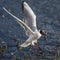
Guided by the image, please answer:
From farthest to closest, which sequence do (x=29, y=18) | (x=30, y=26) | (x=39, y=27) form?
(x=39, y=27) < (x=30, y=26) < (x=29, y=18)

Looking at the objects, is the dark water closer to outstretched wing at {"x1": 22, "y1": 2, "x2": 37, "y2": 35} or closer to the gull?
the gull

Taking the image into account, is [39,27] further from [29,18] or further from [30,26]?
[29,18]

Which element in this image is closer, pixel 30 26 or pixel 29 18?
pixel 29 18

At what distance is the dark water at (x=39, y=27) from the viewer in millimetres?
15633

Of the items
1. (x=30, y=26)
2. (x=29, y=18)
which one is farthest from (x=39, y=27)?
(x=29, y=18)

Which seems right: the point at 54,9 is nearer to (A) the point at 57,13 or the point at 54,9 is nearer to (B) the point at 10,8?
(A) the point at 57,13

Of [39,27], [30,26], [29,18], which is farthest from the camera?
[39,27]

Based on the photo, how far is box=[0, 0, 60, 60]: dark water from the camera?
51.3 ft

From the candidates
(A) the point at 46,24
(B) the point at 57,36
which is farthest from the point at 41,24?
(B) the point at 57,36

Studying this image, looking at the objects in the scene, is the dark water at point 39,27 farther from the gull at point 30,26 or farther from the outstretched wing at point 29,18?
the outstretched wing at point 29,18

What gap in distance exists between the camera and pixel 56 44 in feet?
55.0

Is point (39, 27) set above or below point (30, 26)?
above

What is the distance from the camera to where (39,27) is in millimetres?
19000

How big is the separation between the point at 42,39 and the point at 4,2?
5.68 m
